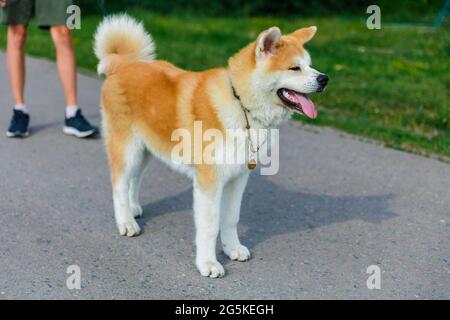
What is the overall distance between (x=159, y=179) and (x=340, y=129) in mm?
2336

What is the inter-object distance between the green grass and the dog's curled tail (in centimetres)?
285

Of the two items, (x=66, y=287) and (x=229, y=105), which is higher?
(x=229, y=105)

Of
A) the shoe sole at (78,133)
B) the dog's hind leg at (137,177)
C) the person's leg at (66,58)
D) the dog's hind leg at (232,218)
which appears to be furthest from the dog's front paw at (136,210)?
the person's leg at (66,58)

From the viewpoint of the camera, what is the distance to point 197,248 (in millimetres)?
3891

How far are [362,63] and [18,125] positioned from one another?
17.6 ft

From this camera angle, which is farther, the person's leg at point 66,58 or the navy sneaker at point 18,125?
the navy sneaker at point 18,125

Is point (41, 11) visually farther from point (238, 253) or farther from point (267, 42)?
point (238, 253)

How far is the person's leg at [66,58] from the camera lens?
20.1ft

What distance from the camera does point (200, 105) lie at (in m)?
3.89

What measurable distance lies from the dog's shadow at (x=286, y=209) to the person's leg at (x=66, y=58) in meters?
1.73

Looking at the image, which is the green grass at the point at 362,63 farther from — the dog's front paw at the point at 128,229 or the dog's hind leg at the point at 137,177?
the dog's front paw at the point at 128,229

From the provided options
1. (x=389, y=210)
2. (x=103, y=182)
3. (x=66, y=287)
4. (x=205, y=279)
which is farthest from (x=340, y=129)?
(x=66, y=287)

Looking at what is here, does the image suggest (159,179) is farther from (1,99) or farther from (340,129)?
(1,99)

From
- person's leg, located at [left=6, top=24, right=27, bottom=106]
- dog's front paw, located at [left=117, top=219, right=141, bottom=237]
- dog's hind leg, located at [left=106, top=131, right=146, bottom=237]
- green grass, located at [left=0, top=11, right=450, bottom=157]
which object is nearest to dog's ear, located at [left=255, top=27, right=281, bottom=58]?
dog's hind leg, located at [left=106, top=131, right=146, bottom=237]
